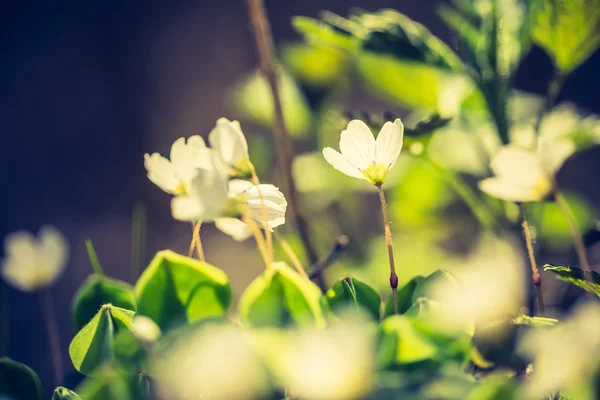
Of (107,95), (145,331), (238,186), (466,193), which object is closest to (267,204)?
(238,186)

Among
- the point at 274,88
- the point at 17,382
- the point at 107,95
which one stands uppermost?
the point at 107,95

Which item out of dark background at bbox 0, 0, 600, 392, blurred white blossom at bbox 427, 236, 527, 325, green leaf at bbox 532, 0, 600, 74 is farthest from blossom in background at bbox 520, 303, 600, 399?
dark background at bbox 0, 0, 600, 392

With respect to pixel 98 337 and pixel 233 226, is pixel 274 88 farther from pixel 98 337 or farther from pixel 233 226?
pixel 98 337

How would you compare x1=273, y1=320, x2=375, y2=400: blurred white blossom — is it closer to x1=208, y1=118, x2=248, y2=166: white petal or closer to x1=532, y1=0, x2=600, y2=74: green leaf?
x1=208, y1=118, x2=248, y2=166: white petal

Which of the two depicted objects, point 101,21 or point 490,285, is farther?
point 101,21

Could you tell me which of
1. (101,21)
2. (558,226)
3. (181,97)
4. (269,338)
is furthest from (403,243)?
(101,21)

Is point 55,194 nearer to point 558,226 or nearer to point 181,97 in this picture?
point 181,97

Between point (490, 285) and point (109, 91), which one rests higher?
point (109, 91)

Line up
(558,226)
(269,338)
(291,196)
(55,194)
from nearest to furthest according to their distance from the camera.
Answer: (269,338) → (291,196) → (558,226) → (55,194)
